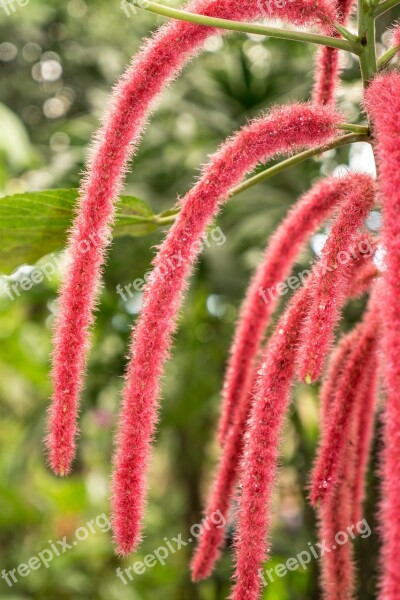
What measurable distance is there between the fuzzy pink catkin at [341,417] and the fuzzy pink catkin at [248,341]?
0.10 m

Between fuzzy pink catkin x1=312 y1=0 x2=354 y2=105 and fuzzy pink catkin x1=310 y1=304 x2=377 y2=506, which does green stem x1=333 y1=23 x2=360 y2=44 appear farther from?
fuzzy pink catkin x1=310 y1=304 x2=377 y2=506

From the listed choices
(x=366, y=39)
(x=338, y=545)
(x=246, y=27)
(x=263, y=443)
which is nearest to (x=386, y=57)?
(x=366, y=39)

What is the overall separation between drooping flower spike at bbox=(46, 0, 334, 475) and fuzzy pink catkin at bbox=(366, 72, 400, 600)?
0.18 metres

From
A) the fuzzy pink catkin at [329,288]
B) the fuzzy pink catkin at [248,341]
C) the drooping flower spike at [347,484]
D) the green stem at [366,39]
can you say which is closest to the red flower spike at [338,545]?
the drooping flower spike at [347,484]

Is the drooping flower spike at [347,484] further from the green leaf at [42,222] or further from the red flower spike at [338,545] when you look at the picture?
the green leaf at [42,222]

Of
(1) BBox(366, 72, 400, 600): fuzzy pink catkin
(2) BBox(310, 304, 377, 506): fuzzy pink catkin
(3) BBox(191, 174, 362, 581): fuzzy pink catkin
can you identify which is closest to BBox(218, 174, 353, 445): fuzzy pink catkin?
(3) BBox(191, 174, 362, 581): fuzzy pink catkin

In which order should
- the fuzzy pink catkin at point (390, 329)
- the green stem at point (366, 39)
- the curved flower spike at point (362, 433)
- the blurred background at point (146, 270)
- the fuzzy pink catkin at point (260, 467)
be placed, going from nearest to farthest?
the fuzzy pink catkin at point (390, 329), the fuzzy pink catkin at point (260, 467), the green stem at point (366, 39), the curved flower spike at point (362, 433), the blurred background at point (146, 270)

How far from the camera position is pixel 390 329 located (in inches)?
17.2

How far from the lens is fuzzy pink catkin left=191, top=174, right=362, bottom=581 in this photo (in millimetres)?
729

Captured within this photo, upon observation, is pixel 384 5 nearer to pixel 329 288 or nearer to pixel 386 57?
pixel 386 57

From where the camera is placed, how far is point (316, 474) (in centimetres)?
67

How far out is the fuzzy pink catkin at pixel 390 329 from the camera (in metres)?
0.39

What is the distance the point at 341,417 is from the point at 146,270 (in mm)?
1147

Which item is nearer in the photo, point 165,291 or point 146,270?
point 165,291
